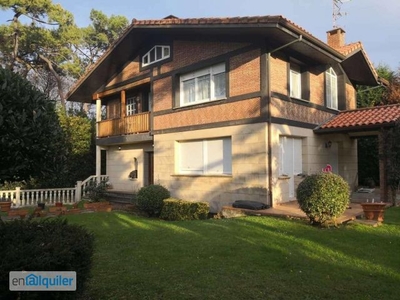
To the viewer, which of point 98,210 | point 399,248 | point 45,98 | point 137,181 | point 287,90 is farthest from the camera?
point 137,181

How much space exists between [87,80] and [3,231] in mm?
15893

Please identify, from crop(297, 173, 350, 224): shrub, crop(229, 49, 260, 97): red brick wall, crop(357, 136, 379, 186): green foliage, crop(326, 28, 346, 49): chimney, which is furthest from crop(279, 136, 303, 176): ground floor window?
crop(357, 136, 379, 186): green foliage

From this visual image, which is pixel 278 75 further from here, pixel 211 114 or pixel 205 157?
pixel 205 157

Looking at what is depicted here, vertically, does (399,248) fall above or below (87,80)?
below

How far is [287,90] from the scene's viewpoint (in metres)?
12.3

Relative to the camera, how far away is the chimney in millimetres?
16469

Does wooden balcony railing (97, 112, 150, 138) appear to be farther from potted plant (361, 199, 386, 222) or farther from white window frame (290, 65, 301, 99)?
potted plant (361, 199, 386, 222)

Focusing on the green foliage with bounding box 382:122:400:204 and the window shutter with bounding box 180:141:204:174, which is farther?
the window shutter with bounding box 180:141:204:174

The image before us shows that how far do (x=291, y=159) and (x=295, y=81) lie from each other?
318 cm

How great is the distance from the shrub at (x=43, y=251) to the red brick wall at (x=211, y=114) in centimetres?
851

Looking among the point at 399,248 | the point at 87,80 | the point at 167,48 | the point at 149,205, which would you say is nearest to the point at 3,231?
the point at 399,248

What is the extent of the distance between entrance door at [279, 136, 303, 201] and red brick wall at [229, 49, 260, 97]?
2210 mm

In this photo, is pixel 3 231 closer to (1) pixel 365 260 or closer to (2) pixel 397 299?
(2) pixel 397 299

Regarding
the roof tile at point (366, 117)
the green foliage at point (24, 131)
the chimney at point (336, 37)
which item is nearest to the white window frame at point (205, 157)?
the roof tile at point (366, 117)
